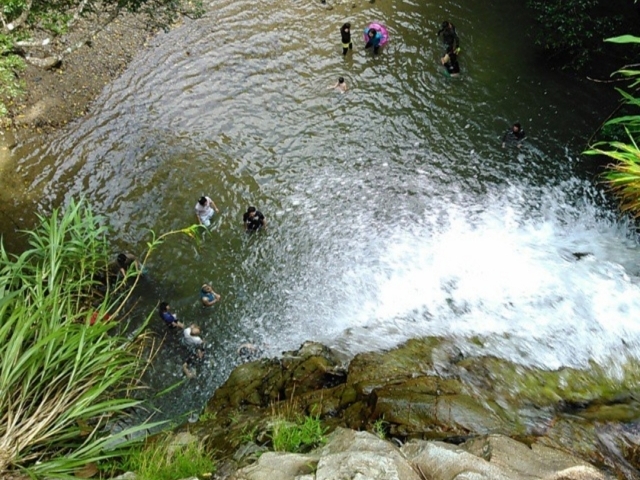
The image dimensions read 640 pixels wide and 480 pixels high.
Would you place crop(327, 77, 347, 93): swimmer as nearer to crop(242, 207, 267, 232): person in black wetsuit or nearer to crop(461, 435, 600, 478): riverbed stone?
crop(242, 207, 267, 232): person in black wetsuit

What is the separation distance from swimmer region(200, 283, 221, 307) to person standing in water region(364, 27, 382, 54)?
338 inches

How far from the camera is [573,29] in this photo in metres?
12.3

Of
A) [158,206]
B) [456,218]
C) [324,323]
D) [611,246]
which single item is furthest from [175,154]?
[611,246]

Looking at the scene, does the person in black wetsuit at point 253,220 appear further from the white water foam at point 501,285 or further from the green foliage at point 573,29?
the green foliage at point 573,29

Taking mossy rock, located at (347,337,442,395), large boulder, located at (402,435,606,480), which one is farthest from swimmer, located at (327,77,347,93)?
large boulder, located at (402,435,606,480)

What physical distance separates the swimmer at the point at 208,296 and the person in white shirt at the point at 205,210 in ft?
5.48

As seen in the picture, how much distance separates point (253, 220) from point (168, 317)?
274cm

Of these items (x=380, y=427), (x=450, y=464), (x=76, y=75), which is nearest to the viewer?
(x=450, y=464)

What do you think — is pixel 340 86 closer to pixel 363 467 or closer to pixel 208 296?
pixel 208 296

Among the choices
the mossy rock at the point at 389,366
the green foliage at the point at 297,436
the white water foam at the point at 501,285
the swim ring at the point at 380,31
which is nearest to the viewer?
the green foliage at the point at 297,436

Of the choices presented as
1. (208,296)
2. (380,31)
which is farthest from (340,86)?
(208,296)

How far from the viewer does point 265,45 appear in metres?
13.9

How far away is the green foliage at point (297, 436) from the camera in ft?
16.6

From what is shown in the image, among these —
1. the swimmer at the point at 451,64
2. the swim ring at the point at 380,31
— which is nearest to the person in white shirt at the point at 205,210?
the swim ring at the point at 380,31
